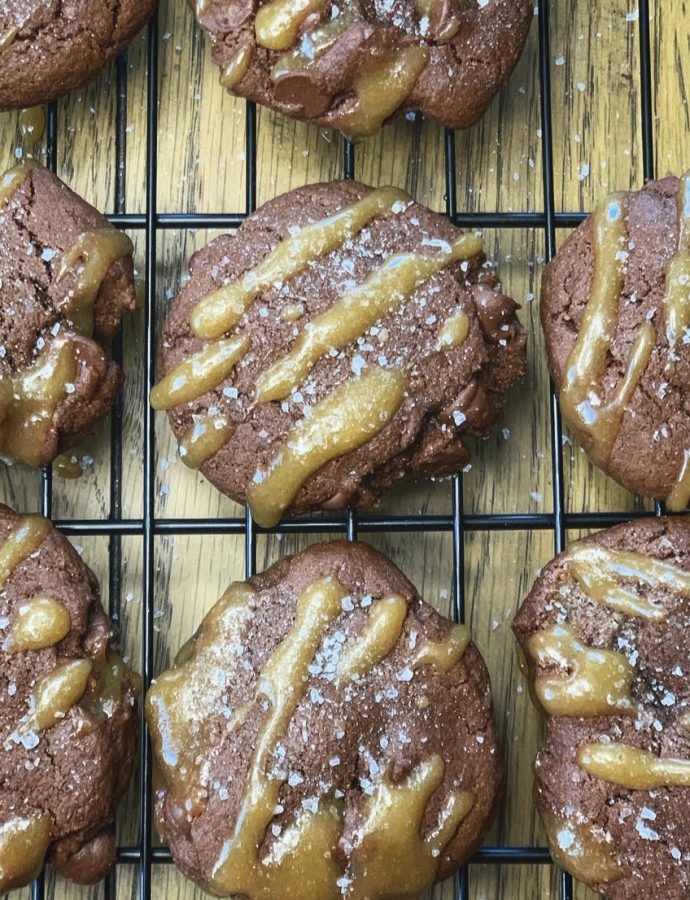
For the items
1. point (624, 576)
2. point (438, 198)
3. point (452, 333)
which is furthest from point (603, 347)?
point (438, 198)

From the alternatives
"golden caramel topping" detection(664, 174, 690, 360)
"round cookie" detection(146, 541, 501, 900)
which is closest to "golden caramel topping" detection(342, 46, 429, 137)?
"golden caramel topping" detection(664, 174, 690, 360)

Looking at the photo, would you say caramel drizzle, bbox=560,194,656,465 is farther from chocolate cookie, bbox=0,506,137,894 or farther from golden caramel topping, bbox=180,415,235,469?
chocolate cookie, bbox=0,506,137,894

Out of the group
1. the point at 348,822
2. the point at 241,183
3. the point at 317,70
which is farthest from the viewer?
the point at 241,183

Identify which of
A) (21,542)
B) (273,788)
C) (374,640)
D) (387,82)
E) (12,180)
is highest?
(387,82)

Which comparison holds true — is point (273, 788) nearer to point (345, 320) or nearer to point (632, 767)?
point (632, 767)

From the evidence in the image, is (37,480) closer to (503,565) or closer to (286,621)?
(286,621)

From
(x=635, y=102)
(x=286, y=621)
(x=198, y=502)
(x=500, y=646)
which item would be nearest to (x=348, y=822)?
(x=286, y=621)

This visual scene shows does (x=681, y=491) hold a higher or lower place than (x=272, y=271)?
lower
